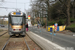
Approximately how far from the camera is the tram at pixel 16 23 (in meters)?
15.3

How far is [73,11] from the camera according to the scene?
3956 cm

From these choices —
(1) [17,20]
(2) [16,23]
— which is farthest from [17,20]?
(2) [16,23]

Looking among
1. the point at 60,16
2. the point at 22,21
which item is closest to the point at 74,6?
the point at 60,16

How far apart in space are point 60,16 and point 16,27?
3065 centimetres

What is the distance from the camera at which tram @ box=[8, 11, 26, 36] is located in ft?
50.2

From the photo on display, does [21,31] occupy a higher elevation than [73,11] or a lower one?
lower

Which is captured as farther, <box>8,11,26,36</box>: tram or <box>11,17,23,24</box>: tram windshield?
<box>11,17,23,24</box>: tram windshield

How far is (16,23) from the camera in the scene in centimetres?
1549

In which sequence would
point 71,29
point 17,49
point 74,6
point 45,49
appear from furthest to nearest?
point 74,6 → point 71,29 → point 17,49 → point 45,49

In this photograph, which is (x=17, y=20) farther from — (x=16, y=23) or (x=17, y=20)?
(x=16, y=23)

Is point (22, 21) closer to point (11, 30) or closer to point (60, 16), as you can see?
point (11, 30)

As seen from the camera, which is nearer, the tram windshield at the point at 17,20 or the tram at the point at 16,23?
the tram at the point at 16,23

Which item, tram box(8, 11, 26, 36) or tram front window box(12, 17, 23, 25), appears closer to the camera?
tram box(8, 11, 26, 36)

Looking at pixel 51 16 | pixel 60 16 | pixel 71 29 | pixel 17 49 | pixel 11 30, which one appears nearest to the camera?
pixel 17 49
